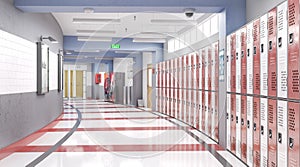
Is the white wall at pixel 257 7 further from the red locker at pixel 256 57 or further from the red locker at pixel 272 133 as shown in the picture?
the red locker at pixel 272 133

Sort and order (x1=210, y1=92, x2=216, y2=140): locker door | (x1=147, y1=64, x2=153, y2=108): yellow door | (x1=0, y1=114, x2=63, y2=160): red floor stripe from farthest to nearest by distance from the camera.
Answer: (x1=147, y1=64, x2=153, y2=108): yellow door, (x1=210, y1=92, x2=216, y2=140): locker door, (x1=0, y1=114, x2=63, y2=160): red floor stripe

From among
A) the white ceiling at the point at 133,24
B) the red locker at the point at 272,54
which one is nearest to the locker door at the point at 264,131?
the red locker at the point at 272,54

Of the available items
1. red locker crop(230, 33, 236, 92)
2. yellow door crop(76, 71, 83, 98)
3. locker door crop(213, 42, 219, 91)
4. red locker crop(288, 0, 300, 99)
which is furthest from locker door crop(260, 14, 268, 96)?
yellow door crop(76, 71, 83, 98)

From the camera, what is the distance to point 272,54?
4578mm

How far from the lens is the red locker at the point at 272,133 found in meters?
4.46

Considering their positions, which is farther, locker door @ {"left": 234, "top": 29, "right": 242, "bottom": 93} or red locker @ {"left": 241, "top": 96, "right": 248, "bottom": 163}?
locker door @ {"left": 234, "top": 29, "right": 242, "bottom": 93}

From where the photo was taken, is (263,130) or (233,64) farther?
(233,64)

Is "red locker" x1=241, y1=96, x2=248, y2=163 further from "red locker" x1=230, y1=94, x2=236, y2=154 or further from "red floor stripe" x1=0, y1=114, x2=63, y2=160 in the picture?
"red floor stripe" x1=0, y1=114, x2=63, y2=160

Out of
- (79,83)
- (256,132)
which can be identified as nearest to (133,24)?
(256,132)

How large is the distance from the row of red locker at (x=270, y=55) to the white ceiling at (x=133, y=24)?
556 centimetres

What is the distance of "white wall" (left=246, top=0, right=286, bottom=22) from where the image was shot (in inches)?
249

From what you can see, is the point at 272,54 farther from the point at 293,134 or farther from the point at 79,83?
the point at 79,83

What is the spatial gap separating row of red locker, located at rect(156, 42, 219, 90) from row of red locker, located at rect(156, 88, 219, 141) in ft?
0.67

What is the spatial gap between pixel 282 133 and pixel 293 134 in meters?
0.30
